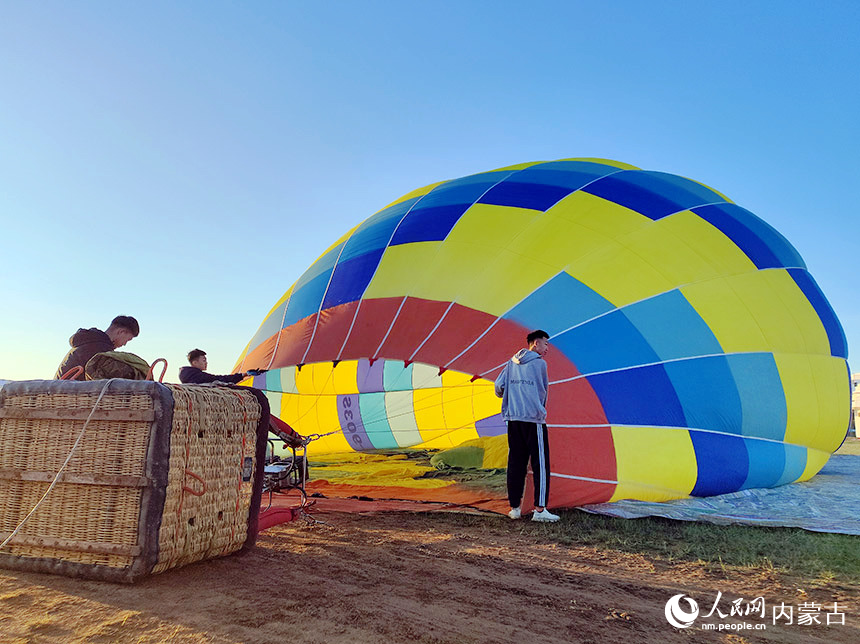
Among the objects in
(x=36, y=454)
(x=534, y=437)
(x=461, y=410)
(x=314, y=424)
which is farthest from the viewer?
(x=461, y=410)

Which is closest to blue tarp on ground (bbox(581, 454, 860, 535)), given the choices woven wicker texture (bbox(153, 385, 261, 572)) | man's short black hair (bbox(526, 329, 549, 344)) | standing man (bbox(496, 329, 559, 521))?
standing man (bbox(496, 329, 559, 521))

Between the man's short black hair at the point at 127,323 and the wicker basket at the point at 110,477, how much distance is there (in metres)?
1.01

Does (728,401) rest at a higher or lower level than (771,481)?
higher

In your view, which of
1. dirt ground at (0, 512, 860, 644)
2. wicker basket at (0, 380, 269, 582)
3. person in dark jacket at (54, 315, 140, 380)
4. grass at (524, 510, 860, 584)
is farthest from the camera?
person in dark jacket at (54, 315, 140, 380)

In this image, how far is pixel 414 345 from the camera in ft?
16.2

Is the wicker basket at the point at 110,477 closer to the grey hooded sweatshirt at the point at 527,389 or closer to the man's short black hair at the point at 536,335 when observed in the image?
the grey hooded sweatshirt at the point at 527,389

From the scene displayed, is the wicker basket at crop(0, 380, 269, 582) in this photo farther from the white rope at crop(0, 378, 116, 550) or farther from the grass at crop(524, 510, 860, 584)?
the grass at crop(524, 510, 860, 584)

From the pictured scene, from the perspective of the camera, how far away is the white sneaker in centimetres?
384

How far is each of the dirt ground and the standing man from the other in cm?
79

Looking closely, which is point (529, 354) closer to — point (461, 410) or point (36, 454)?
point (36, 454)

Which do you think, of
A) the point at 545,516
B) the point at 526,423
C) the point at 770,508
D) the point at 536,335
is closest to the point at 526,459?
the point at 526,423

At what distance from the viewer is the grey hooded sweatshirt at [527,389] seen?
4090mm

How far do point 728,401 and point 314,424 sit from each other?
15.8 ft

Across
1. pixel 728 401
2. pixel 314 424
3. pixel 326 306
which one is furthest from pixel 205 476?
pixel 314 424
